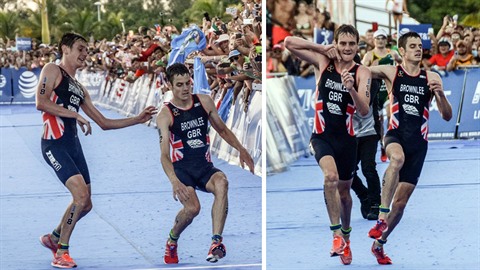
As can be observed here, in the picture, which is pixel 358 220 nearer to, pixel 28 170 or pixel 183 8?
pixel 183 8

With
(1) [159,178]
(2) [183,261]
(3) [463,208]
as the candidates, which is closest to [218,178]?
(2) [183,261]

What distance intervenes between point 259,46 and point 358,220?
140cm

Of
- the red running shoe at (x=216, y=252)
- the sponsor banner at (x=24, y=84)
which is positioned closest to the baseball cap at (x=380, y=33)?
the red running shoe at (x=216, y=252)

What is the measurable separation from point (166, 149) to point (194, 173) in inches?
9.3

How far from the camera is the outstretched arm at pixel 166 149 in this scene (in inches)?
242

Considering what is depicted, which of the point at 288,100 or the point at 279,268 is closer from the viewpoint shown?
the point at 279,268

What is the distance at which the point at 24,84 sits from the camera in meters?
7.18

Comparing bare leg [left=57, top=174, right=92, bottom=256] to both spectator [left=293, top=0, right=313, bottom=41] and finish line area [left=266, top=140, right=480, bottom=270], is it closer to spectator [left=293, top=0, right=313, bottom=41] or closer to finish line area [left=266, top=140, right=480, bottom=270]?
finish line area [left=266, top=140, right=480, bottom=270]

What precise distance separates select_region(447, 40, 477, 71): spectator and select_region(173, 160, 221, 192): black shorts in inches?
87.4

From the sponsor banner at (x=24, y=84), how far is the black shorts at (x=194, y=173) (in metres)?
1.10

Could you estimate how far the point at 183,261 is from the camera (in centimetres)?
675

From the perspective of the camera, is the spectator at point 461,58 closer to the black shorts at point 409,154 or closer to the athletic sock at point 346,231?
the black shorts at point 409,154

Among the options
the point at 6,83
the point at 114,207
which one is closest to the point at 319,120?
the point at 114,207

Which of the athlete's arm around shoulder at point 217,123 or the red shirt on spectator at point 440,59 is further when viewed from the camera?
the red shirt on spectator at point 440,59
